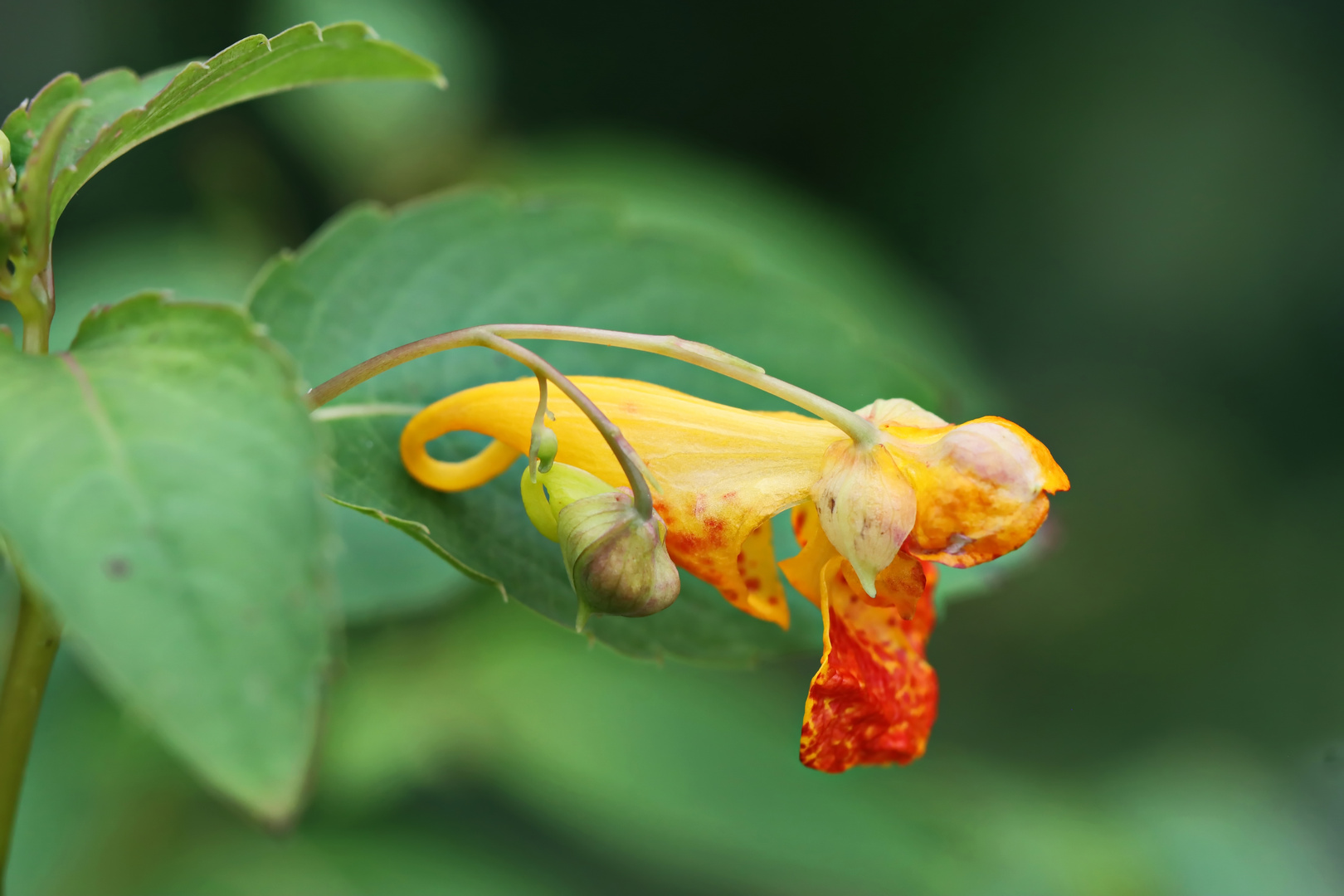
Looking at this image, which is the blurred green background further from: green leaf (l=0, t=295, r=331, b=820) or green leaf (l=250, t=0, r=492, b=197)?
green leaf (l=0, t=295, r=331, b=820)

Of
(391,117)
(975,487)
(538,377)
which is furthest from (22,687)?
(391,117)

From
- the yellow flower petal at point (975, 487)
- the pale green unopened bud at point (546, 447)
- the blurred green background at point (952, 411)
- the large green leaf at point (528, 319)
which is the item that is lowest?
the blurred green background at point (952, 411)

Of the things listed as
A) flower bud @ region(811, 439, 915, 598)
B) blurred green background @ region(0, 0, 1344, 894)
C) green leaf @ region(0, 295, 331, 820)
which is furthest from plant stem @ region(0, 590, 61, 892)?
blurred green background @ region(0, 0, 1344, 894)

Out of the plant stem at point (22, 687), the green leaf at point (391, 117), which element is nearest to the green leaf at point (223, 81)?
the plant stem at point (22, 687)

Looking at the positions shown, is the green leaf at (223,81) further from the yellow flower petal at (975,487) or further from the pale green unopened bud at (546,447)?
the yellow flower petal at (975,487)

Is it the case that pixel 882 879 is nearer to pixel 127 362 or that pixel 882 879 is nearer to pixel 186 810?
pixel 186 810

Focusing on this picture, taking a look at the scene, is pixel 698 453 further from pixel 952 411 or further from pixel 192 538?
pixel 952 411

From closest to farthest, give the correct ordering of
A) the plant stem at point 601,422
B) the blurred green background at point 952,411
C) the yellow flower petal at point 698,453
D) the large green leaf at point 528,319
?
the plant stem at point 601,422, the yellow flower petal at point 698,453, the large green leaf at point 528,319, the blurred green background at point 952,411
